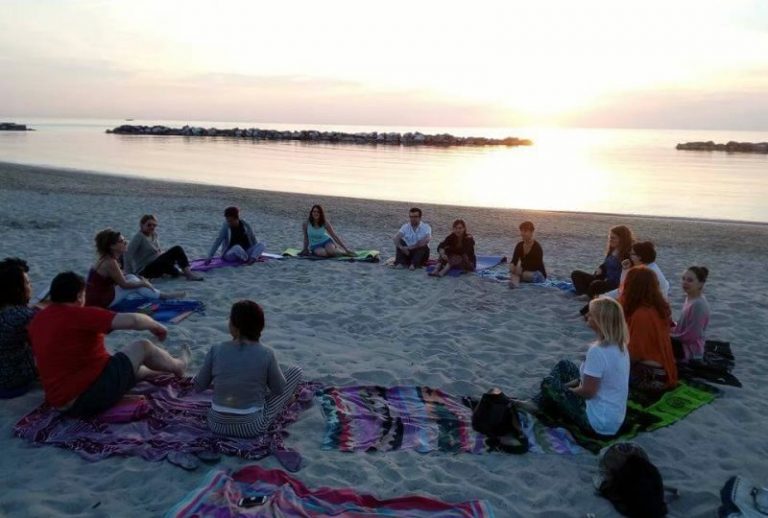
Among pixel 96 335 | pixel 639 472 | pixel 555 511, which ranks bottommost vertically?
pixel 555 511

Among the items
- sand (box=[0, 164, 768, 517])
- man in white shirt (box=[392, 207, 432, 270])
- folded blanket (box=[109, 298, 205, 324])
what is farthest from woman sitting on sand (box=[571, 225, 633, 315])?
folded blanket (box=[109, 298, 205, 324])

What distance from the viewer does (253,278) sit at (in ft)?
31.1

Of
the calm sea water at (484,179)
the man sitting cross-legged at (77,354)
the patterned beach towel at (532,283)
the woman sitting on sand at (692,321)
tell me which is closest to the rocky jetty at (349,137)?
the calm sea water at (484,179)

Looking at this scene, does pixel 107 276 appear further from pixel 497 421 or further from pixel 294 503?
pixel 497 421

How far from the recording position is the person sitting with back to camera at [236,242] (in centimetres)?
1022

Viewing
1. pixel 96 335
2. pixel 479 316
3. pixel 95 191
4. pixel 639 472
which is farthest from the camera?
pixel 95 191

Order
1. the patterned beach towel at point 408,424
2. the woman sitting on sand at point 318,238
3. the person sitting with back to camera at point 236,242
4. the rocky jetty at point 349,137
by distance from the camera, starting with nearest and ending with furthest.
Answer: the patterned beach towel at point 408,424 < the person sitting with back to camera at point 236,242 < the woman sitting on sand at point 318,238 < the rocky jetty at point 349,137

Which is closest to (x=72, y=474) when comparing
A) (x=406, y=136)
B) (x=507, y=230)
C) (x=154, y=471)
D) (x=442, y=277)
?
(x=154, y=471)

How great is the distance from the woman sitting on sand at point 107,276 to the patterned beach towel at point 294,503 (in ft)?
12.8

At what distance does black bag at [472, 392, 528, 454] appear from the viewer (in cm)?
473

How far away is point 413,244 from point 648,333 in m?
5.42

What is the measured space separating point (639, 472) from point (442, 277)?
20.4 feet

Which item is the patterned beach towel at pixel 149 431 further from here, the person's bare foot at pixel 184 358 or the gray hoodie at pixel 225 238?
the gray hoodie at pixel 225 238

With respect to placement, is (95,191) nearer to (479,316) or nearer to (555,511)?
(479,316)
